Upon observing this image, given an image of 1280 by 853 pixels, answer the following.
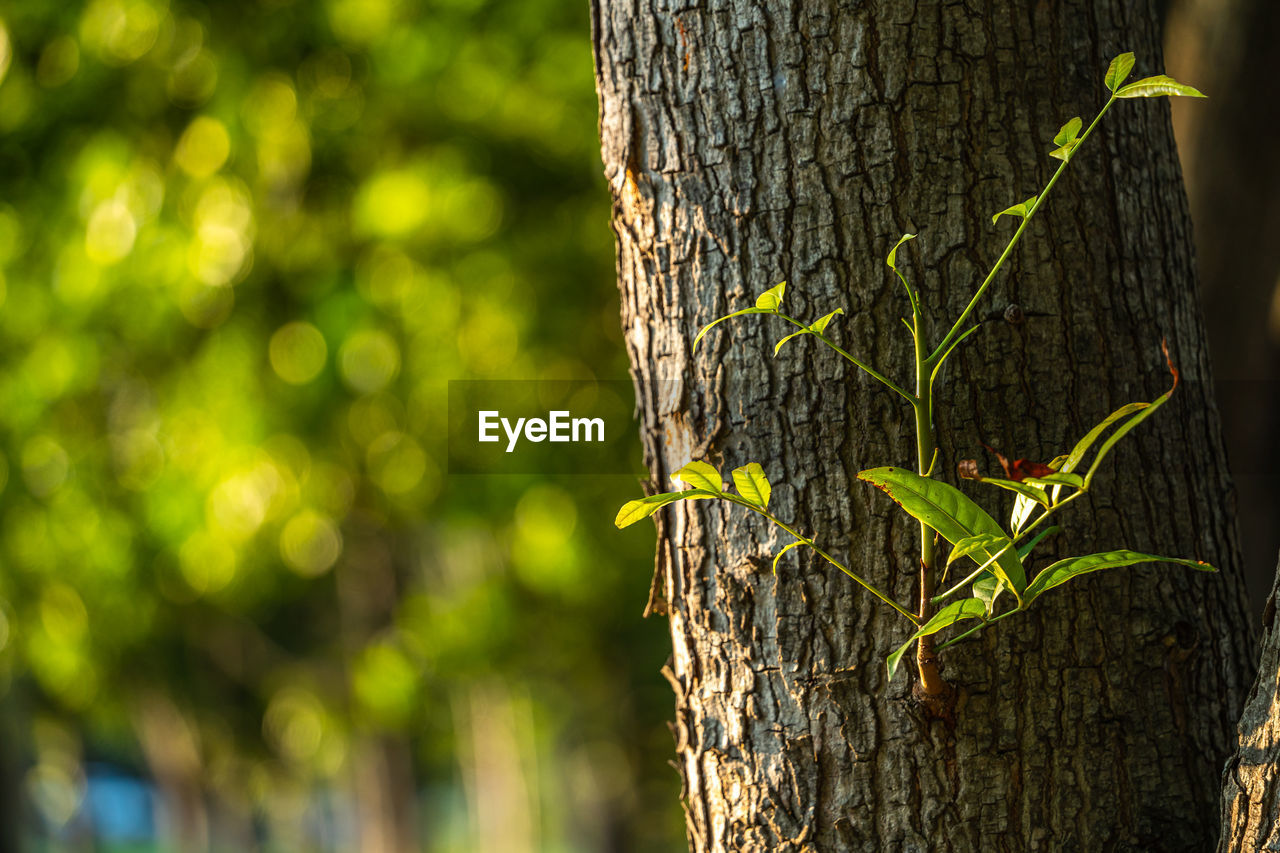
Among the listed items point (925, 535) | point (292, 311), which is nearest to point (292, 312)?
point (292, 311)

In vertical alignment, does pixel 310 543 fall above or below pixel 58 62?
below

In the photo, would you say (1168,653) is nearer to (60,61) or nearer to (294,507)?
(294,507)

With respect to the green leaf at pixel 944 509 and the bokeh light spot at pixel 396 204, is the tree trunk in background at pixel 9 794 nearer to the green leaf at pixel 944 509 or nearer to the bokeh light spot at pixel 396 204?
the bokeh light spot at pixel 396 204

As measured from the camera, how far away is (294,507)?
15.4 ft

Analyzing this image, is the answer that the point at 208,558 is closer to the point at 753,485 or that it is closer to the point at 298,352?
the point at 298,352

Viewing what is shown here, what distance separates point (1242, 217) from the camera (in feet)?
10.5

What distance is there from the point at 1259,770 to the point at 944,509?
0.39 metres

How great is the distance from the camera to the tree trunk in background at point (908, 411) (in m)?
1.21

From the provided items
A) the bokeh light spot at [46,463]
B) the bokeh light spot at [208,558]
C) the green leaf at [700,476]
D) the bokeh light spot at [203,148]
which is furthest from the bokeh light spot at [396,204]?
the green leaf at [700,476]

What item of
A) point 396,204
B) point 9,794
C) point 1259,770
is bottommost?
point 9,794

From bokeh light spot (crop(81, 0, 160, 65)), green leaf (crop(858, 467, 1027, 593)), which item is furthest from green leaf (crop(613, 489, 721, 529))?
bokeh light spot (crop(81, 0, 160, 65))

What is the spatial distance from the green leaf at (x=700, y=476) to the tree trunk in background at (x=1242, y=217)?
2.66m

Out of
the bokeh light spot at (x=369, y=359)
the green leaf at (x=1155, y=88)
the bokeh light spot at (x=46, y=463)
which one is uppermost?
the bokeh light spot at (x=369, y=359)

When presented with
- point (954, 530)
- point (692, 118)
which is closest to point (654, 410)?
point (692, 118)
